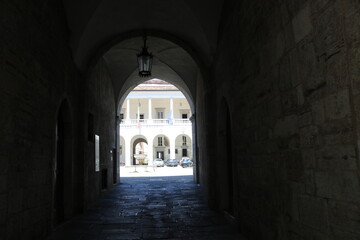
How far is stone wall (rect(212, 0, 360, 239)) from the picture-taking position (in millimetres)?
2221

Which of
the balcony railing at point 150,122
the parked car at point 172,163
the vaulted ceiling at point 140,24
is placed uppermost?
the balcony railing at point 150,122

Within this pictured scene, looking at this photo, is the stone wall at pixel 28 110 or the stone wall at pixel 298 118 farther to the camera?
the stone wall at pixel 28 110

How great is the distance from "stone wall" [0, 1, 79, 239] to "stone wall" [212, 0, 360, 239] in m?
2.87

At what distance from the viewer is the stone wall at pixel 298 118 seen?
2.22 metres

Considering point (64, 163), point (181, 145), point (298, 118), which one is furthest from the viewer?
point (181, 145)

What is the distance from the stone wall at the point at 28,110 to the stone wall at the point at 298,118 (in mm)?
2867

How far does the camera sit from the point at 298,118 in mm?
2977

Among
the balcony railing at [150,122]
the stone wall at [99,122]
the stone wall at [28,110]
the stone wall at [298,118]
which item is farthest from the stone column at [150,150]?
the stone wall at [298,118]

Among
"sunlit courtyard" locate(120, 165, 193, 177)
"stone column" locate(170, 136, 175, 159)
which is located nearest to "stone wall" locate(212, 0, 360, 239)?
"sunlit courtyard" locate(120, 165, 193, 177)

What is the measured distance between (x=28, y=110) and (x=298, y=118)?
3301 millimetres

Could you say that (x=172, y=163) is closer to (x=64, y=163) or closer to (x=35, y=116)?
(x=64, y=163)

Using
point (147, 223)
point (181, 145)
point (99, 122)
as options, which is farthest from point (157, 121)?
point (147, 223)

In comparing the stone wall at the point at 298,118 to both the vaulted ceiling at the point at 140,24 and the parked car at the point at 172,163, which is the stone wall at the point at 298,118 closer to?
the vaulted ceiling at the point at 140,24

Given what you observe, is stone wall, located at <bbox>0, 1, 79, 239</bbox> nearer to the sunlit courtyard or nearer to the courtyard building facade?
the sunlit courtyard
